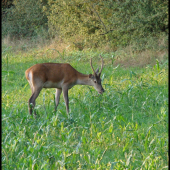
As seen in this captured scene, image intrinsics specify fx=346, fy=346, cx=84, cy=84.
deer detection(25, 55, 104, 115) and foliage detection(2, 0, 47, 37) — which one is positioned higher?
foliage detection(2, 0, 47, 37)

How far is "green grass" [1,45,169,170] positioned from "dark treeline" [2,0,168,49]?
382cm

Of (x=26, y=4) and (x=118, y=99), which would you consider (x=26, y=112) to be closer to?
(x=118, y=99)

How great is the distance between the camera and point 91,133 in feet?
16.7

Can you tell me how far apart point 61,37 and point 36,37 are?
3204 millimetres

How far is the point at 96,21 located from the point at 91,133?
10.9 meters

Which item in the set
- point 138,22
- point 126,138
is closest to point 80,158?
point 126,138

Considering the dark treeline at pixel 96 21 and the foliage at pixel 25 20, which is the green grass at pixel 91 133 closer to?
the dark treeline at pixel 96 21

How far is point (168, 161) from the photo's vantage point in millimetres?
4109

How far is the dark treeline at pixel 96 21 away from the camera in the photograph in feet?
42.2

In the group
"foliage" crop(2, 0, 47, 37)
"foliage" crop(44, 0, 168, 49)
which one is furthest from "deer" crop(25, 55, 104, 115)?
"foliage" crop(2, 0, 47, 37)

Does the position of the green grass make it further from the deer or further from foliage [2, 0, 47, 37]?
foliage [2, 0, 47, 37]

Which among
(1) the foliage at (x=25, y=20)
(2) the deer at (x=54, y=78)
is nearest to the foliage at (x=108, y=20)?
(1) the foliage at (x=25, y=20)

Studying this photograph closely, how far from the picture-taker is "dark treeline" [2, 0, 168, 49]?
42.2 feet

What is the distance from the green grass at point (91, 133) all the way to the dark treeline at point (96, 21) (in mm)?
3818
